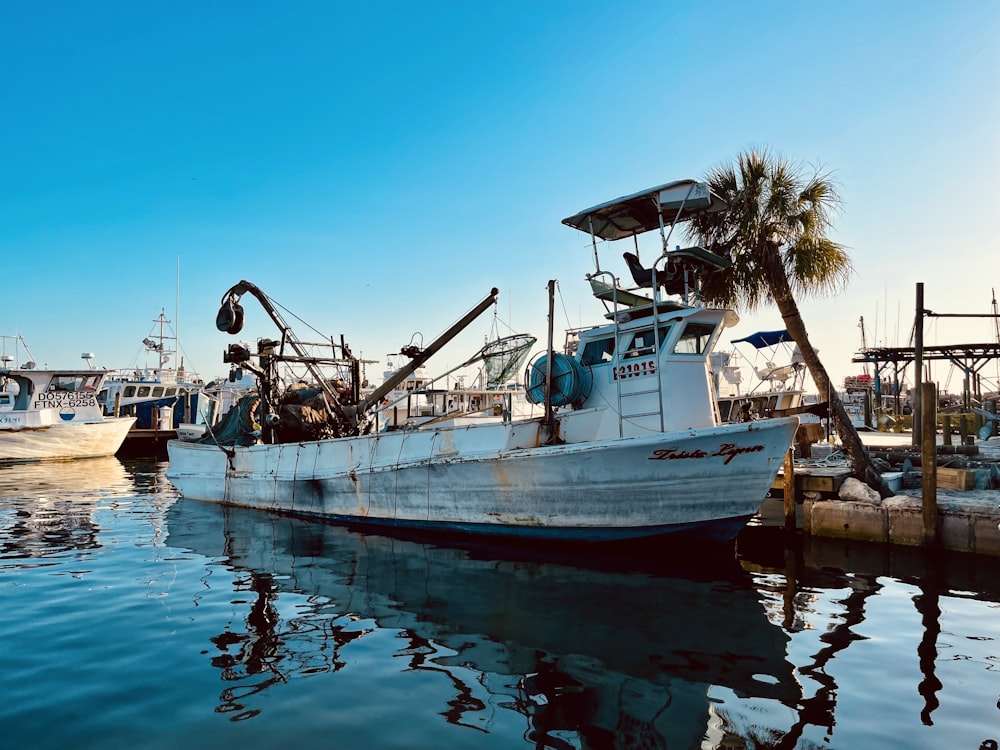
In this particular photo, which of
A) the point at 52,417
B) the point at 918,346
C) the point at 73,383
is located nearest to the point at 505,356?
the point at 918,346

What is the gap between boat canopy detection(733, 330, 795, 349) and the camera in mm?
23402

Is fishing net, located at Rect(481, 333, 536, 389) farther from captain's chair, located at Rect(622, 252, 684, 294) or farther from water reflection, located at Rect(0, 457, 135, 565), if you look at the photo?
water reflection, located at Rect(0, 457, 135, 565)

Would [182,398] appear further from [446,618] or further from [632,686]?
[632,686]

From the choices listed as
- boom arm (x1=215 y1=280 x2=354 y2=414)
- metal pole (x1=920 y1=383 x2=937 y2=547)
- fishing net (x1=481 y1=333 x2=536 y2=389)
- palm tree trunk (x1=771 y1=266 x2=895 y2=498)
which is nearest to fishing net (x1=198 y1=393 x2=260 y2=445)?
boom arm (x1=215 y1=280 x2=354 y2=414)

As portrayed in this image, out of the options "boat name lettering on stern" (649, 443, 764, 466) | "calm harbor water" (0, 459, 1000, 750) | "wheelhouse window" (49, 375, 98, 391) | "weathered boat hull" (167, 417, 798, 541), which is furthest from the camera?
"wheelhouse window" (49, 375, 98, 391)

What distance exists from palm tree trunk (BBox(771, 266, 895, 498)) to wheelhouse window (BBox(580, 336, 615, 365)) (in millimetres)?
4403

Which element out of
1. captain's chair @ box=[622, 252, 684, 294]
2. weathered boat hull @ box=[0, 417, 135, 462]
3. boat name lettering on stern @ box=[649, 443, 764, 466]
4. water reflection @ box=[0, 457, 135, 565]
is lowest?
water reflection @ box=[0, 457, 135, 565]

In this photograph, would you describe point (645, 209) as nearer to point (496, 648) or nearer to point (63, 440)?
point (496, 648)

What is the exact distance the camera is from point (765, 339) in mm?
23938

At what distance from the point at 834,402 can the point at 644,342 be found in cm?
487

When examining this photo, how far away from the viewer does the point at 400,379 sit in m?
16.1

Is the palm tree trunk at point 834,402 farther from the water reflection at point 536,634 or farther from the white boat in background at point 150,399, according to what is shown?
the white boat in background at point 150,399

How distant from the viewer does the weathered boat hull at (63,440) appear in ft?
105

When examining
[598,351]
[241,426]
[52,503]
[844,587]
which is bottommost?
[52,503]
